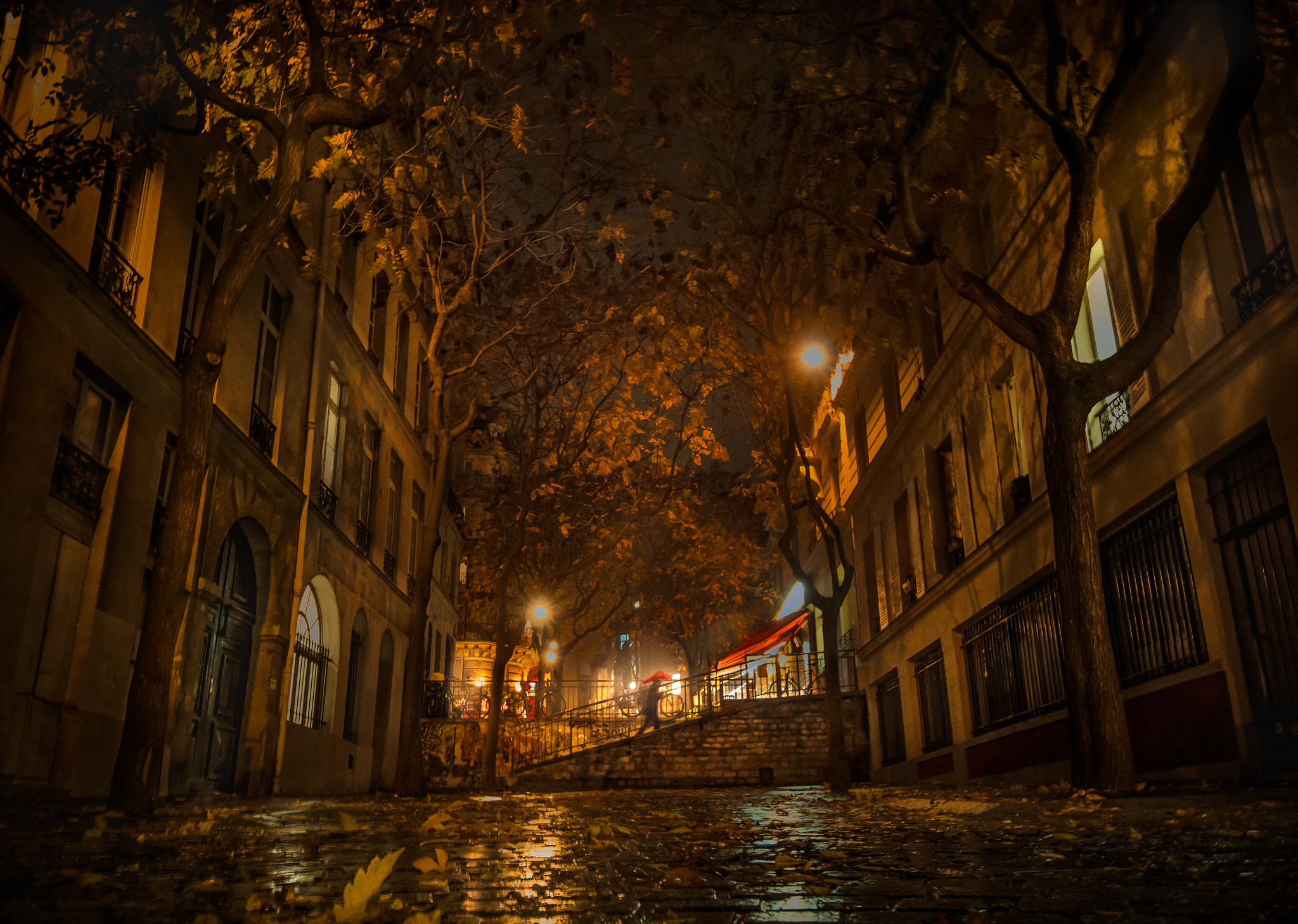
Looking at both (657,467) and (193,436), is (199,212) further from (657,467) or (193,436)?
(657,467)

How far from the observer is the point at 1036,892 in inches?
127


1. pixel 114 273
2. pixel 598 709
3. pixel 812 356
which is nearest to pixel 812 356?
pixel 812 356

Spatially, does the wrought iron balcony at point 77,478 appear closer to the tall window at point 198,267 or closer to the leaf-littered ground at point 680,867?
the tall window at point 198,267

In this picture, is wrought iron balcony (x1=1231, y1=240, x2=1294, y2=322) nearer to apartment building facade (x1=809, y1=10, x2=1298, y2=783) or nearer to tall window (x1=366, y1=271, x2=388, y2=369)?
apartment building facade (x1=809, y1=10, x2=1298, y2=783)

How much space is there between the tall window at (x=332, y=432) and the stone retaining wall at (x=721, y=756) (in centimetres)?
1082

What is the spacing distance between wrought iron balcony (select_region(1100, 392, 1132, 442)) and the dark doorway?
16.4 m

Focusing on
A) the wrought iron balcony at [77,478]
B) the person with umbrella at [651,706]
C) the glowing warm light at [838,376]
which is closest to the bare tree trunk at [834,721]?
the wrought iron balcony at [77,478]

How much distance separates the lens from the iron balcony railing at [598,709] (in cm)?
2731

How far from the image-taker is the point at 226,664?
46.8 ft

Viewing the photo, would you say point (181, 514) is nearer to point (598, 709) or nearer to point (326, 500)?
point (326, 500)

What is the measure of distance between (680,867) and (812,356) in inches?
556

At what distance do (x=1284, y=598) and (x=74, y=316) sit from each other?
12027 mm

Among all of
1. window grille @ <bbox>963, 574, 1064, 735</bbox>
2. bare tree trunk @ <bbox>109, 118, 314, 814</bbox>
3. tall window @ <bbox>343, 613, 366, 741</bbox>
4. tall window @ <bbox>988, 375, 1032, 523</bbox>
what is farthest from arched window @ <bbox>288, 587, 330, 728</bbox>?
tall window @ <bbox>988, 375, 1032, 523</bbox>

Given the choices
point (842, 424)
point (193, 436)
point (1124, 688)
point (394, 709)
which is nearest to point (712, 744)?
point (394, 709)
